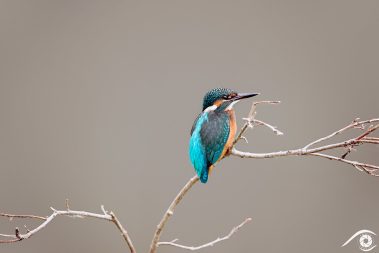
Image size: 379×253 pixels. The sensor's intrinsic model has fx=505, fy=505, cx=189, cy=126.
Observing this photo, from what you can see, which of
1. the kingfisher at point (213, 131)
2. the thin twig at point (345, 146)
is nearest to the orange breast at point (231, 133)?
the kingfisher at point (213, 131)

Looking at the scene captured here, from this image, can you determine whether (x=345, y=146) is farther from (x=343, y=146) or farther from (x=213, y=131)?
(x=213, y=131)

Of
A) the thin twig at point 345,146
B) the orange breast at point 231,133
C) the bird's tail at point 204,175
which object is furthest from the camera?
the orange breast at point 231,133

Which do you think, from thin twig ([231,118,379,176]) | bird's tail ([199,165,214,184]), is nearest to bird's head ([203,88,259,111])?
bird's tail ([199,165,214,184])

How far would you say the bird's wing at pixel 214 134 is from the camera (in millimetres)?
1974

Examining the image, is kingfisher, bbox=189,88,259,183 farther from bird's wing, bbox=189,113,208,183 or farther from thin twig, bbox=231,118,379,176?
thin twig, bbox=231,118,379,176

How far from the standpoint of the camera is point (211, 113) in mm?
2049

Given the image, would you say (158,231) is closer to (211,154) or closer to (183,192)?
(183,192)

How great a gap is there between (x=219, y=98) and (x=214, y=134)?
165 mm

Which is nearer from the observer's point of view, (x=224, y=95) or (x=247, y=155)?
(x=247, y=155)

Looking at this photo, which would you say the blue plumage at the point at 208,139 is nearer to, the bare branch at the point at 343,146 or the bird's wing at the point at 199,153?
the bird's wing at the point at 199,153

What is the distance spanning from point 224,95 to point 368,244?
4.72 ft

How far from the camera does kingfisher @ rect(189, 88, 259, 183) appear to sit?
6.47 feet

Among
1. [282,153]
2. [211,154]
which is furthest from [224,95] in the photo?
[282,153]

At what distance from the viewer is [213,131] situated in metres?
2.00
